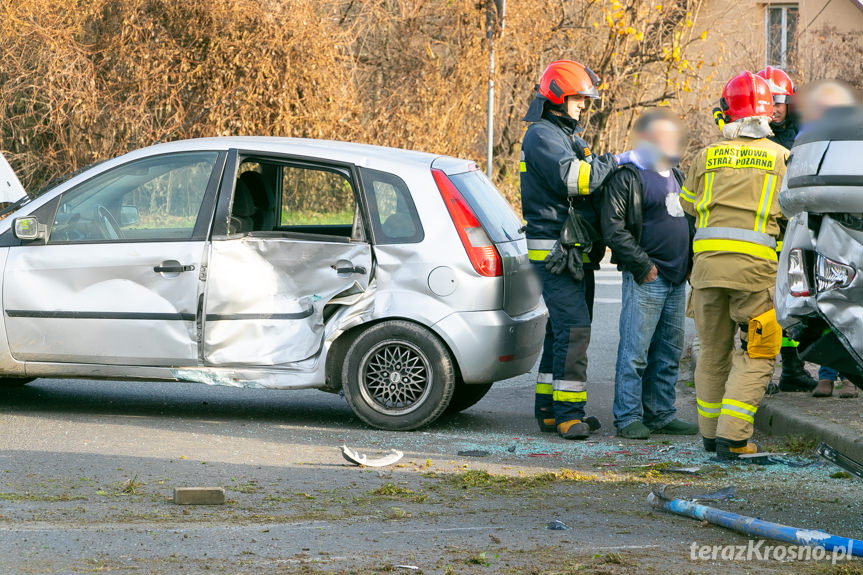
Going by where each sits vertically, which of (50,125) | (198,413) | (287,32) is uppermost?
(287,32)

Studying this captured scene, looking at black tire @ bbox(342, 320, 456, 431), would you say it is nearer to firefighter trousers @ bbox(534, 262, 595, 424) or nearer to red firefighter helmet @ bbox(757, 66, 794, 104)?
firefighter trousers @ bbox(534, 262, 595, 424)

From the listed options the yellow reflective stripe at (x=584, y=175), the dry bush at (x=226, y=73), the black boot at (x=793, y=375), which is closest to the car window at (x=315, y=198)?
the yellow reflective stripe at (x=584, y=175)

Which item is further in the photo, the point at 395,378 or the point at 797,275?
the point at 395,378

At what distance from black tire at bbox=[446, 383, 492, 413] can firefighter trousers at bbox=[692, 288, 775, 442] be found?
1553mm

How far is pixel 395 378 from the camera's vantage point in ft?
22.5

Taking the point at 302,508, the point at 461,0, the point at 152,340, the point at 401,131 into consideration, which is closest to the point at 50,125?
the point at 401,131

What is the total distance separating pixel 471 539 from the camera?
4500 mm

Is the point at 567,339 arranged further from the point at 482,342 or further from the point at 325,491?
the point at 325,491

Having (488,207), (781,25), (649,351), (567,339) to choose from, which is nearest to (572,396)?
(567,339)

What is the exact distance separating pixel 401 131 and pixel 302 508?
13291 mm

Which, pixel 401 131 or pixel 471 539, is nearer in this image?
pixel 471 539

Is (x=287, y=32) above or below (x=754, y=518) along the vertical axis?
above

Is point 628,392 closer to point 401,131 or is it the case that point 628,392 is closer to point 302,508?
point 302,508

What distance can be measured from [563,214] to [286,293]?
1.75m
